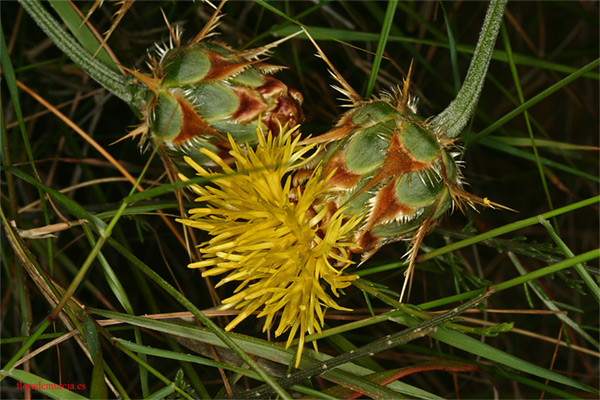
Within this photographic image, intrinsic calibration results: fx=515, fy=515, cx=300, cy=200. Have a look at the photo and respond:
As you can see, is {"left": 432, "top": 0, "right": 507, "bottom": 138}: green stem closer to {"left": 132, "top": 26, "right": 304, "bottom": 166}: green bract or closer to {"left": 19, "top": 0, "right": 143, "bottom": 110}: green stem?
{"left": 132, "top": 26, "right": 304, "bottom": 166}: green bract

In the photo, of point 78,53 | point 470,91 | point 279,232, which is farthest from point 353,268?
point 78,53

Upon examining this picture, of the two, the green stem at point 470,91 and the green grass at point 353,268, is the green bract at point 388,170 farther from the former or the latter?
the green grass at point 353,268

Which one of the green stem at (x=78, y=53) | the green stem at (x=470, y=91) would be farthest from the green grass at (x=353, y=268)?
the green stem at (x=470, y=91)

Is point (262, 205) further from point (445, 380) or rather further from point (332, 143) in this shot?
point (445, 380)

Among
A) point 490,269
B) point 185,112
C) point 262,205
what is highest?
point 185,112

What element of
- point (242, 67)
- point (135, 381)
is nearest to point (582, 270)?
point (242, 67)

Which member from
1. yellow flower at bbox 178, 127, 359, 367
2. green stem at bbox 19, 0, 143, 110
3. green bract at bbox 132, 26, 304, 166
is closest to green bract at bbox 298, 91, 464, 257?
yellow flower at bbox 178, 127, 359, 367
